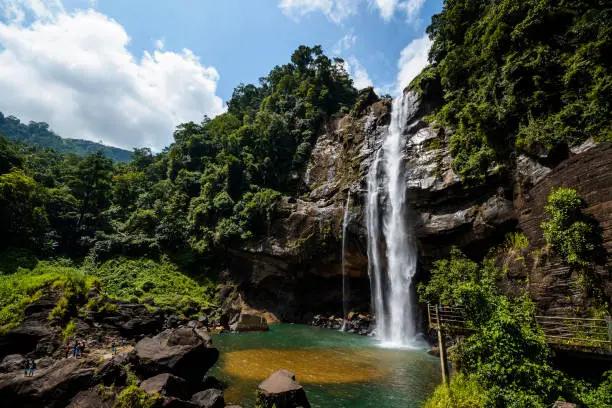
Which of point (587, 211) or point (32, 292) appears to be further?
point (32, 292)

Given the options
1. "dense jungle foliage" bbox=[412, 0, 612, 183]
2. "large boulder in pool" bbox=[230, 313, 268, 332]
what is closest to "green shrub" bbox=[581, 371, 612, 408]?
"dense jungle foliage" bbox=[412, 0, 612, 183]

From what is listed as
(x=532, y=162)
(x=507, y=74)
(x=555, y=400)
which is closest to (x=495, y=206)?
(x=532, y=162)

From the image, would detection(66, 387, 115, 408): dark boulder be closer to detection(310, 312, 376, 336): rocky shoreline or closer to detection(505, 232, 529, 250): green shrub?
detection(505, 232, 529, 250): green shrub

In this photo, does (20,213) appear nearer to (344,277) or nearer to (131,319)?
(131,319)

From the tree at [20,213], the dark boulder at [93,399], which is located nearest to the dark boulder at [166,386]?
the dark boulder at [93,399]

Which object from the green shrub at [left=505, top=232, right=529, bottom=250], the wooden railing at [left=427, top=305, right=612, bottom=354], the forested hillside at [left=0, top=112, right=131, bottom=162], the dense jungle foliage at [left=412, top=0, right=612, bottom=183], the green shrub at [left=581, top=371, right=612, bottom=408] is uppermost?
the forested hillside at [left=0, top=112, right=131, bottom=162]

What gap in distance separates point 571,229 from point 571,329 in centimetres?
362

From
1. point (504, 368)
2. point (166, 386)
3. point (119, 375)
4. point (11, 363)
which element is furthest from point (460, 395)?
point (11, 363)

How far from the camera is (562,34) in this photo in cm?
1678

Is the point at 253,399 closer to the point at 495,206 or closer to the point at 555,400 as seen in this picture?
the point at 555,400

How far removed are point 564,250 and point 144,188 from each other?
53859 mm

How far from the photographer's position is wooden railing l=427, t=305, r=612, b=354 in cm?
862

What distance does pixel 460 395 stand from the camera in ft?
32.2

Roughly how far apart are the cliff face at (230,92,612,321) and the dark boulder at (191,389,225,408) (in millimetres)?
12902
